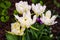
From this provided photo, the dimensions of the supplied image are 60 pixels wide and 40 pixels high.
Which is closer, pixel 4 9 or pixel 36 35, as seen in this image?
pixel 36 35

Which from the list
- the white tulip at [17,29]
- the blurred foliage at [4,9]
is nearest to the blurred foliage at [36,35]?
the white tulip at [17,29]

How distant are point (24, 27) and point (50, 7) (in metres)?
2.09

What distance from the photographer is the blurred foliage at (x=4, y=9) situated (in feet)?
11.8

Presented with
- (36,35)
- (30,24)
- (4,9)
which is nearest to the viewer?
(30,24)

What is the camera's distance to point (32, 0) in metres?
3.86

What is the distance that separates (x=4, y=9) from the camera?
364cm

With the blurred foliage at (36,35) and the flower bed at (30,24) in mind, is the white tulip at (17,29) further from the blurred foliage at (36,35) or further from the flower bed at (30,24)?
the blurred foliage at (36,35)

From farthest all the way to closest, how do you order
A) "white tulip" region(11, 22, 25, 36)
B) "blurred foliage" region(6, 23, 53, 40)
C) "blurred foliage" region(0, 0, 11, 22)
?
"blurred foliage" region(0, 0, 11, 22) → "blurred foliage" region(6, 23, 53, 40) → "white tulip" region(11, 22, 25, 36)

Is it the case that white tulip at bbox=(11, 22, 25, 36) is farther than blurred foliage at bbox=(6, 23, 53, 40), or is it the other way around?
blurred foliage at bbox=(6, 23, 53, 40)

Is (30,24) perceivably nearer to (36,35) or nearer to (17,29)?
(17,29)

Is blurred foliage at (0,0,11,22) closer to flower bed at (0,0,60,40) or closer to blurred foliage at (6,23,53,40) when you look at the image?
flower bed at (0,0,60,40)

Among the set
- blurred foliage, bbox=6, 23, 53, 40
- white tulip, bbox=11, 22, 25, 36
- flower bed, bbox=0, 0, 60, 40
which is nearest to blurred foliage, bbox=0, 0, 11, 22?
flower bed, bbox=0, 0, 60, 40

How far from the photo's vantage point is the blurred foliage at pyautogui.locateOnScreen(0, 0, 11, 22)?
3.59 m

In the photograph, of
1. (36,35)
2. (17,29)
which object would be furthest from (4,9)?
(17,29)
